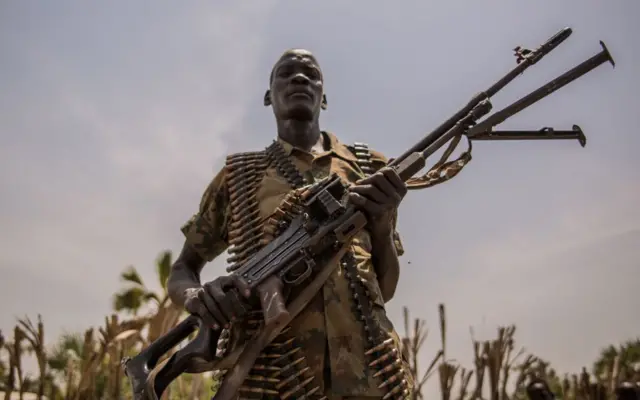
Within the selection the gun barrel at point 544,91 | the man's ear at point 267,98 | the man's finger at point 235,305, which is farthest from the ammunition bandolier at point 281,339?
the gun barrel at point 544,91

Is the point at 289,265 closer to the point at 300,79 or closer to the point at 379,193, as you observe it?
the point at 379,193

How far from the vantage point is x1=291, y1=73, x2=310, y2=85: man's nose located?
3.04m

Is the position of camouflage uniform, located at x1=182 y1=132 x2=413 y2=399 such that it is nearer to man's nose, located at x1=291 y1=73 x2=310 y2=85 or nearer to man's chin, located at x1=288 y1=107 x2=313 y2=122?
man's chin, located at x1=288 y1=107 x2=313 y2=122

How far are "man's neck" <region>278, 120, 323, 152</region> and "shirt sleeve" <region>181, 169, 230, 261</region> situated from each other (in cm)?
A: 40

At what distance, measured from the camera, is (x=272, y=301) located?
2291 millimetres

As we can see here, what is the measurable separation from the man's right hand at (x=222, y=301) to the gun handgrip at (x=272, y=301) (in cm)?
6

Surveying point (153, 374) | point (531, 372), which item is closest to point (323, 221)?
point (153, 374)

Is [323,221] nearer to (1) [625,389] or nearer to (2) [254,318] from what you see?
(2) [254,318]

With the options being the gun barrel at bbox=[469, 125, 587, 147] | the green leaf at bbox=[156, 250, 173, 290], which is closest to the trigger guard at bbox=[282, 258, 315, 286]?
the gun barrel at bbox=[469, 125, 587, 147]

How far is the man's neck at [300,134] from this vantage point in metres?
3.15

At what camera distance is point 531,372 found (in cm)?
812

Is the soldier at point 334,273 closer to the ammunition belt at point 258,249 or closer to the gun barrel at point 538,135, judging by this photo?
the ammunition belt at point 258,249

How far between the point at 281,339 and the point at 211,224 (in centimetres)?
76

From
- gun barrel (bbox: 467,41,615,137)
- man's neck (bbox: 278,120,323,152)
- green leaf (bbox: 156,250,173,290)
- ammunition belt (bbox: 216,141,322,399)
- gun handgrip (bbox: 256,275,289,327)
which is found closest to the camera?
gun handgrip (bbox: 256,275,289,327)
